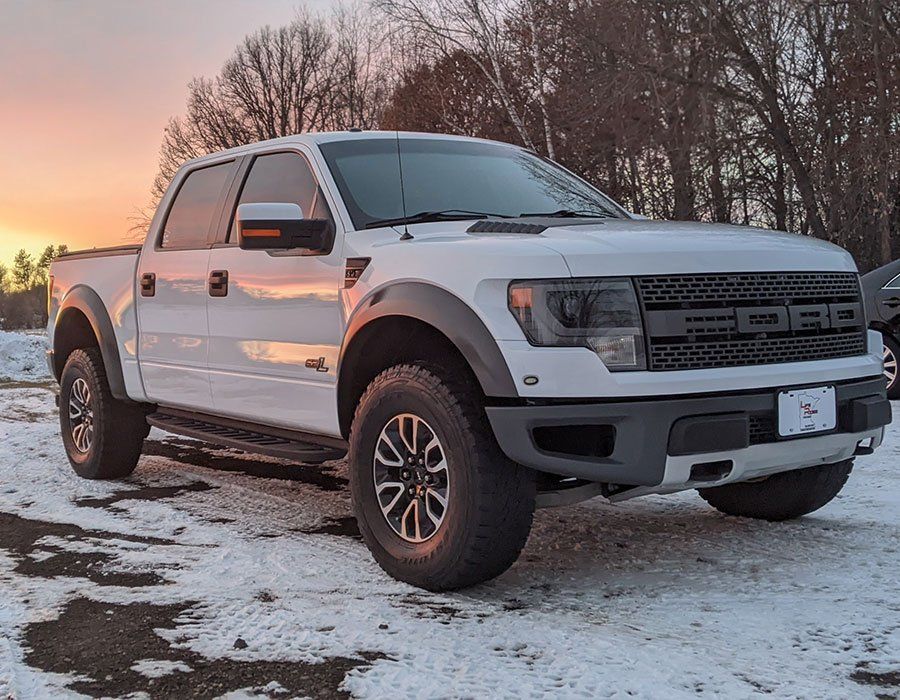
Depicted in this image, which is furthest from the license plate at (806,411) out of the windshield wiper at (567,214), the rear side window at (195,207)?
the rear side window at (195,207)

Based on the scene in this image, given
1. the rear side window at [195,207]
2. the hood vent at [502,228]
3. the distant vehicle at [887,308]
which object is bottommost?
the distant vehicle at [887,308]

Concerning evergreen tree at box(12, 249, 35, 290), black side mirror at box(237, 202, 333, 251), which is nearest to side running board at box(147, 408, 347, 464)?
black side mirror at box(237, 202, 333, 251)

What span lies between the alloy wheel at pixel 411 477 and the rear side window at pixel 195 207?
6.63ft

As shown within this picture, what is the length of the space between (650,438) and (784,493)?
1.69m

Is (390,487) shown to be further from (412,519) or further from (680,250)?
(680,250)

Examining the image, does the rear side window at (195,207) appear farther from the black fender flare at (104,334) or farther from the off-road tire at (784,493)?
the off-road tire at (784,493)

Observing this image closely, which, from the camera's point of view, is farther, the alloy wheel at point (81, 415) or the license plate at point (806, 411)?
the alloy wheel at point (81, 415)

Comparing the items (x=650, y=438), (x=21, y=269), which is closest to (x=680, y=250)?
(x=650, y=438)

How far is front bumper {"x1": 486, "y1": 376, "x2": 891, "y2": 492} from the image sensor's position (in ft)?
11.1

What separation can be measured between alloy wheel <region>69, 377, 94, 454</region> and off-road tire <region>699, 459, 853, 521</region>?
149 inches

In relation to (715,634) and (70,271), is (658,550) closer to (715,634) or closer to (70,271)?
(715,634)

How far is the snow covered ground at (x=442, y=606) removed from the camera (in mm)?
2895

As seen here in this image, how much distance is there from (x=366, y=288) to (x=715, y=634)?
1.87 meters

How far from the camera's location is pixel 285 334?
4578mm
